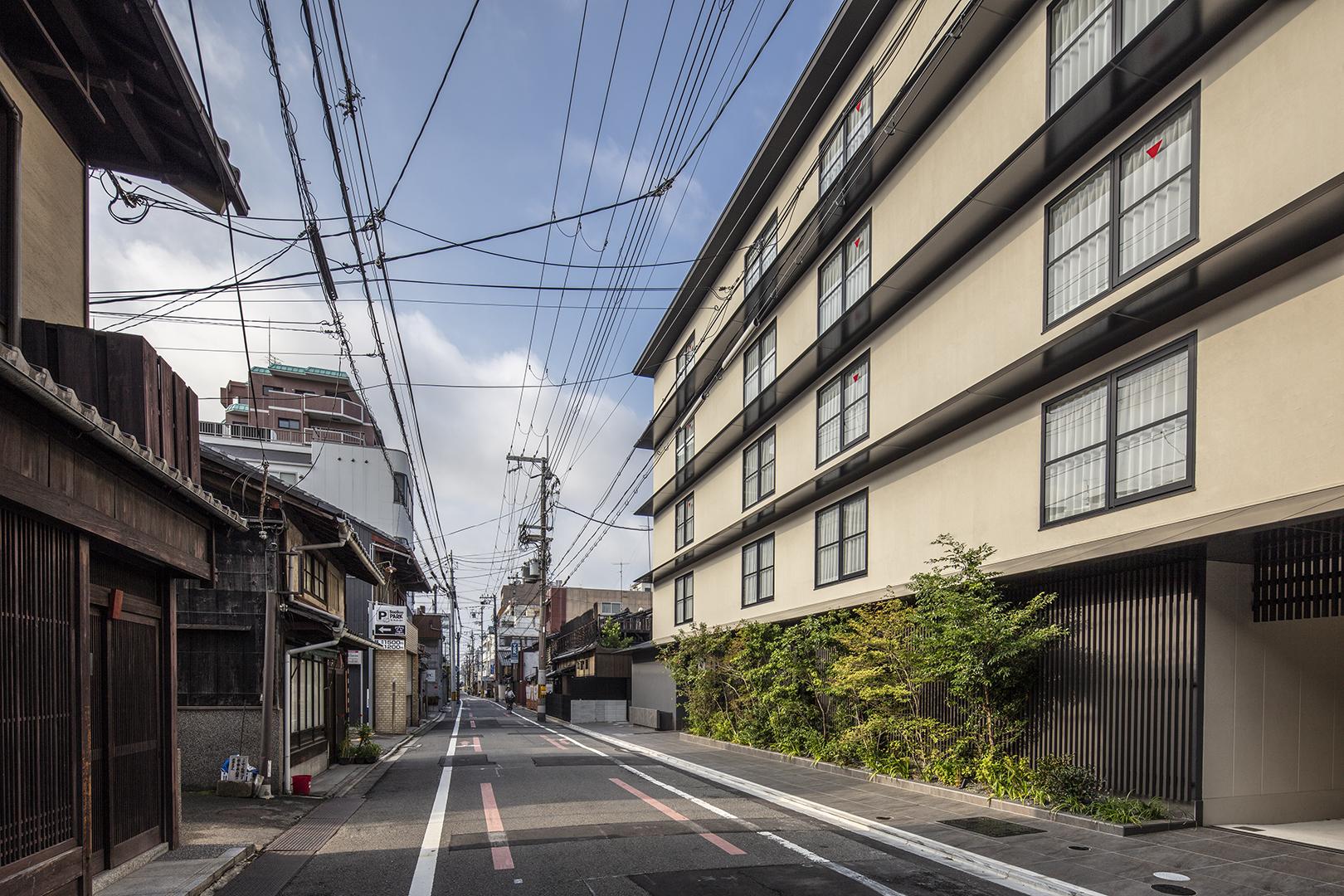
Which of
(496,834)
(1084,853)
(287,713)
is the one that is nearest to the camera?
(1084,853)

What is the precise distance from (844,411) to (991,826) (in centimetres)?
1116

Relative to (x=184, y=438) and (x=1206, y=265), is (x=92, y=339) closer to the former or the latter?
(x=184, y=438)

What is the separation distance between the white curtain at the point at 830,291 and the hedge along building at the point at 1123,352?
65cm

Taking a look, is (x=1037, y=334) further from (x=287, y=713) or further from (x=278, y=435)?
(x=278, y=435)

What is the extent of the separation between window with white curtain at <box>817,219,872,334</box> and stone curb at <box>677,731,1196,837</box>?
32.2 ft

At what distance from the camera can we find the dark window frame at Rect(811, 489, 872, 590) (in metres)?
19.7

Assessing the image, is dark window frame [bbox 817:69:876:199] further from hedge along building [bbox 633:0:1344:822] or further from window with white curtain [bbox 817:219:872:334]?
window with white curtain [bbox 817:219:872:334]

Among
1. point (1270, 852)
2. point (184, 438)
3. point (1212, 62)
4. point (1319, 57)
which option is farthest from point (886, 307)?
point (184, 438)

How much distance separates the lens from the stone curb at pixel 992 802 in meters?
10.2

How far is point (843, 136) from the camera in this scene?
20719 mm

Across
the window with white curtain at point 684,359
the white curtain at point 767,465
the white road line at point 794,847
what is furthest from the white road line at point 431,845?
the window with white curtain at point 684,359

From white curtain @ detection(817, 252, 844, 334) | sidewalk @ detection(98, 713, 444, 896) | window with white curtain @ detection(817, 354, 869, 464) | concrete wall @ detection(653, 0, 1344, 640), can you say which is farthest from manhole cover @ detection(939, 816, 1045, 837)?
white curtain @ detection(817, 252, 844, 334)

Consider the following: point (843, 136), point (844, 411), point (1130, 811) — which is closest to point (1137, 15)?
point (843, 136)

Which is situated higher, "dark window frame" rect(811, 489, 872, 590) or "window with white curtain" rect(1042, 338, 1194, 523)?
"window with white curtain" rect(1042, 338, 1194, 523)
